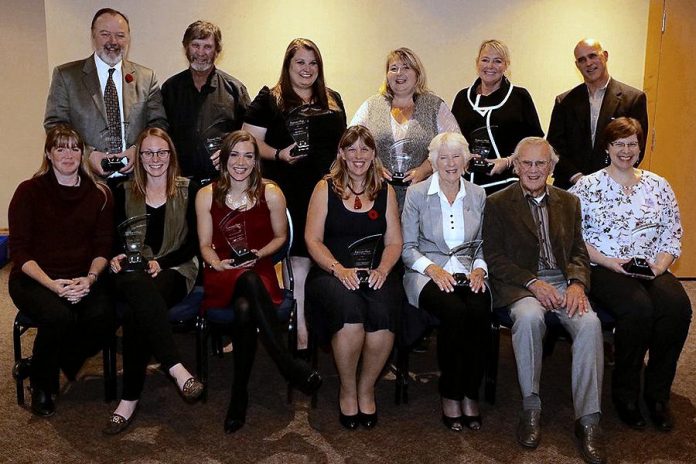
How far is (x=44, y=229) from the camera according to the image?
3.40m

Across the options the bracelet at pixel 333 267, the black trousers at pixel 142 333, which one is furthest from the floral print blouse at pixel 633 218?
the black trousers at pixel 142 333

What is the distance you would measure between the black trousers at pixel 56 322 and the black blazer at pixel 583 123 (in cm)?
271

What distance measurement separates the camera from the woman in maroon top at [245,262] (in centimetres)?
314

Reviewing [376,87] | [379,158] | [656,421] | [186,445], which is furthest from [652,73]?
[186,445]

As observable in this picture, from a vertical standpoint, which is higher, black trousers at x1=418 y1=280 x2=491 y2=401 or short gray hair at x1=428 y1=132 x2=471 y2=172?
short gray hair at x1=428 y1=132 x2=471 y2=172

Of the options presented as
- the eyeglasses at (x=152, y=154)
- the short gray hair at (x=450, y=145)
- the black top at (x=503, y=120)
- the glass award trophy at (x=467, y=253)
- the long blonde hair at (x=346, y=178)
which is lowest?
the glass award trophy at (x=467, y=253)

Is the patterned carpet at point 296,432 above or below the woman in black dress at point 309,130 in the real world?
below

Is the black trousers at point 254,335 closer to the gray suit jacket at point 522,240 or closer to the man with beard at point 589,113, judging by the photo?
the gray suit jacket at point 522,240

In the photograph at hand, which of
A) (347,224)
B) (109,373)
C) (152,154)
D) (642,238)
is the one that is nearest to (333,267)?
(347,224)

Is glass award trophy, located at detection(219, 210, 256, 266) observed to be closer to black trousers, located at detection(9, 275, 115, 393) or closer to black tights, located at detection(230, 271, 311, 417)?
black tights, located at detection(230, 271, 311, 417)

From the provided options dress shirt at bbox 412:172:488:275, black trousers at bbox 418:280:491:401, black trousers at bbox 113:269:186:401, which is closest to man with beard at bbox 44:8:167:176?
black trousers at bbox 113:269:186:401

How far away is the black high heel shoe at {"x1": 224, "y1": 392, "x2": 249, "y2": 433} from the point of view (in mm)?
3117

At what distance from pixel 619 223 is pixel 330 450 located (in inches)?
71.4

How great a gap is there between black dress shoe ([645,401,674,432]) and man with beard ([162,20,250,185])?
257 cm
